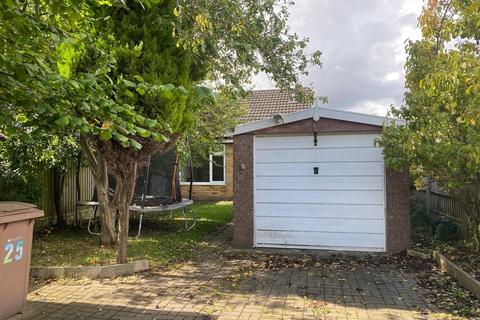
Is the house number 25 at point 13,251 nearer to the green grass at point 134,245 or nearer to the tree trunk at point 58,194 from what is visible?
the green grass at point 134,245

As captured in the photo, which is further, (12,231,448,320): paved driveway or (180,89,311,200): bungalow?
(180,89,311,200): bungalow

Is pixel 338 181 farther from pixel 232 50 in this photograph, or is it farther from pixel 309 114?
pixel 232 50

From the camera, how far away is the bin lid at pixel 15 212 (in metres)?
4.07

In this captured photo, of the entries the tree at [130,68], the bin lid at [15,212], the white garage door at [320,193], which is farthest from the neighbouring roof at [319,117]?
the bin lid at [15,212]

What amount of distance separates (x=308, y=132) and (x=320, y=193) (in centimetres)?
119

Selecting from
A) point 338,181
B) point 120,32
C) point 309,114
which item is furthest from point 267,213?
point 120,32

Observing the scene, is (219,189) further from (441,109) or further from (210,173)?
(441,109)

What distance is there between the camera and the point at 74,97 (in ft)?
11.3

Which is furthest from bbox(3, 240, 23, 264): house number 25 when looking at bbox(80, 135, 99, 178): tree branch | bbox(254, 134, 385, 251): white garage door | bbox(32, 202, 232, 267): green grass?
bbox(254, 134, 385, 251): white garage door

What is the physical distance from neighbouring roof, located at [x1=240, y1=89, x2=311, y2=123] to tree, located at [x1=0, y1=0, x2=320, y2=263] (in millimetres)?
10163

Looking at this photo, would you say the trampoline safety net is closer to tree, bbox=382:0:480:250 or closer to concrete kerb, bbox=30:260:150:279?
concrete kerb, bbox=30:260:150:279

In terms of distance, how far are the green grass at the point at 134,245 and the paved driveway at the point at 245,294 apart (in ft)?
2.97

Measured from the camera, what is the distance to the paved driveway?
4.56 meters

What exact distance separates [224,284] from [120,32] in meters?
3.66
